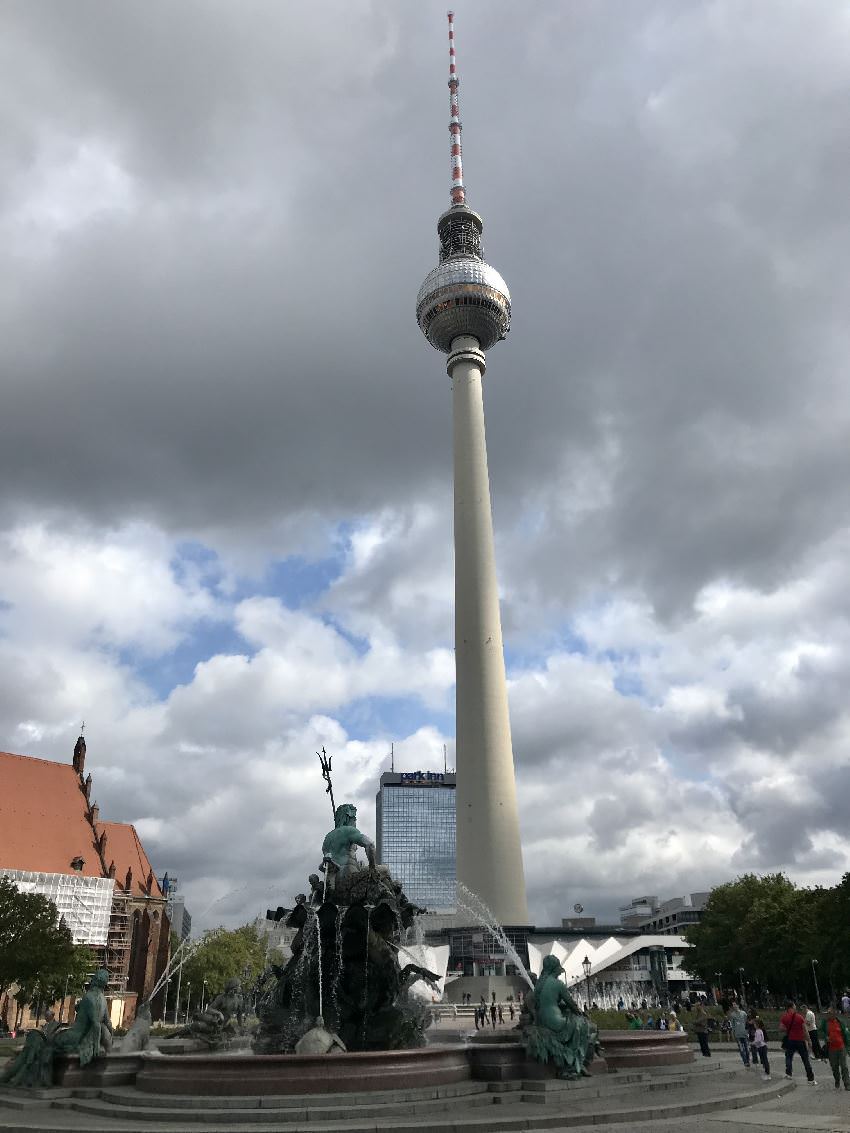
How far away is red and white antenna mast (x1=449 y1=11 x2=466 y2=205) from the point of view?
9806 cm

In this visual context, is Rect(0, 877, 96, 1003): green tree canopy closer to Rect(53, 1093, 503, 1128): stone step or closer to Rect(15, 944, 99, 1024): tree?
Rect(15, 944, 99, 1024): tree

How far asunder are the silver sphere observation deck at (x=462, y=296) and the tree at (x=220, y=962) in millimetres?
65023

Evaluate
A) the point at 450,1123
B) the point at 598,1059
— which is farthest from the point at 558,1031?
the point at 450,1123

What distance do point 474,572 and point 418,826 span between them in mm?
118759

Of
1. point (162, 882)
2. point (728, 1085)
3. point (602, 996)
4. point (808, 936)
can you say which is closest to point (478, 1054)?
point (728, 1085)

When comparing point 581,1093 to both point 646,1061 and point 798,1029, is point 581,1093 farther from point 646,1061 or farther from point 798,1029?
point 798,1029

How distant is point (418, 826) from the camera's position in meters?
187

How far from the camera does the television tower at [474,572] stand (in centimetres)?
7381

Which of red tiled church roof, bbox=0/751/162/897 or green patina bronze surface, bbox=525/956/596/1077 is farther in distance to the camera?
red tiled church roof, bbox=0/751/162/897

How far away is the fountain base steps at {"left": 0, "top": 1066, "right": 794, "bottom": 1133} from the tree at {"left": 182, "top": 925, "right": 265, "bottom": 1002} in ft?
221

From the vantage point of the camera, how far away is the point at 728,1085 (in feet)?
53.7

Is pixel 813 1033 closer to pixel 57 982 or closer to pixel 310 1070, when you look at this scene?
pixel 310 1070

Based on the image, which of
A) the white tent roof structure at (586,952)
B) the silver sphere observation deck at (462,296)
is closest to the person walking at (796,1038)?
the white tent roof structure at (586,952)

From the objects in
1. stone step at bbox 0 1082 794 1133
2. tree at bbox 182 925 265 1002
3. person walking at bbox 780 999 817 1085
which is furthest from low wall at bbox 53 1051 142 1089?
tree at bbox 182 925 265 1002
